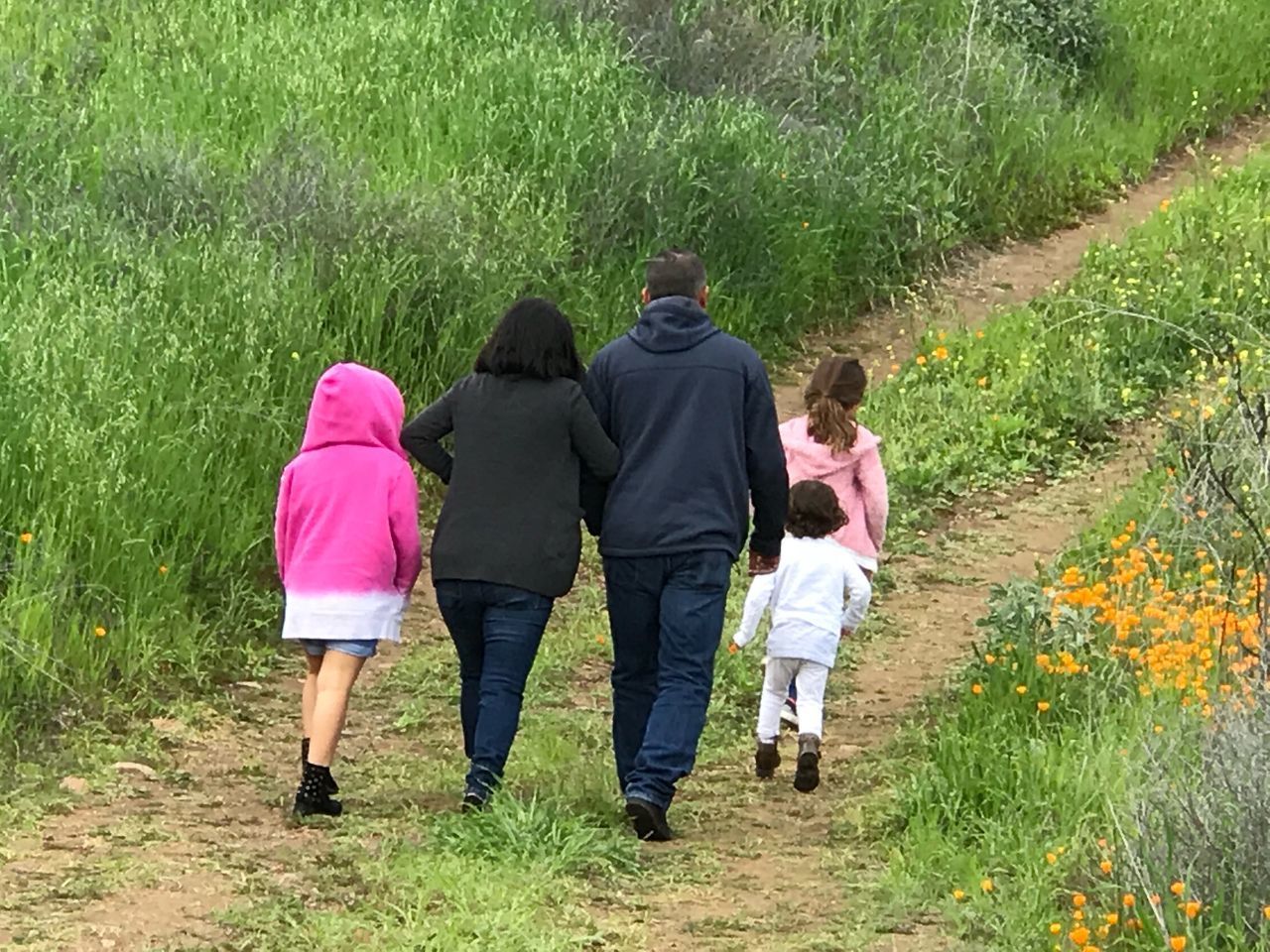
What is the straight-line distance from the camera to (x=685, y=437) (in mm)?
5910

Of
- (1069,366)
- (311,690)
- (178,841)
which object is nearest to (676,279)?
(311,690)

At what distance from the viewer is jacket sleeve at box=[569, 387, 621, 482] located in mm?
5891

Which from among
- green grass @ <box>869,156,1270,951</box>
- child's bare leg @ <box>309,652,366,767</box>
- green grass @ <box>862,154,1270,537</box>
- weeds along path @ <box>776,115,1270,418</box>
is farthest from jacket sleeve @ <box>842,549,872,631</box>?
weeds along path @ <box>776,115,1270,418</box>

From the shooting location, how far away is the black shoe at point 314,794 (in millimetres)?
6090

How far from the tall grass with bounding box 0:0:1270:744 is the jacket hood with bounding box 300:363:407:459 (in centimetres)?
148

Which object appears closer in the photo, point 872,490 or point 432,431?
point 432,431

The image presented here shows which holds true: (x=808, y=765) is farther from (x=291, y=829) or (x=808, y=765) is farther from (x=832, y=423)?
(x=291, y=829)

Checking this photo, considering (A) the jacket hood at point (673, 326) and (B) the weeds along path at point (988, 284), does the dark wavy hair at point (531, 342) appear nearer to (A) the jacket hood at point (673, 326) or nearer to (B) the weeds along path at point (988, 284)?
(A) the jacket hood at point (673, 326)

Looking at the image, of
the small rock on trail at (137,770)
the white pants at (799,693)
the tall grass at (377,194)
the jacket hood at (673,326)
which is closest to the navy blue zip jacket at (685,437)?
the jacket hood at (673,326)

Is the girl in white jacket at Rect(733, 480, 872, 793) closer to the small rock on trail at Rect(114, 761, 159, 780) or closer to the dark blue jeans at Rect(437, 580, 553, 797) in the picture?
the dark blue jeans at Rect(437, 580, 553, 797)

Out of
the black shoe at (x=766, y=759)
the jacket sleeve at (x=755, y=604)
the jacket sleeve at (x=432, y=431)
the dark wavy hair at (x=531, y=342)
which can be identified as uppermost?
the dark wavy hair at (x=531, y=342)

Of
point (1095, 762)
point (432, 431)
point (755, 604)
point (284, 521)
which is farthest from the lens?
point (755, 604)

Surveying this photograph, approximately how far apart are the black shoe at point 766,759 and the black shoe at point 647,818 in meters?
0.91

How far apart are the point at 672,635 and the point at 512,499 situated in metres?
0.62
